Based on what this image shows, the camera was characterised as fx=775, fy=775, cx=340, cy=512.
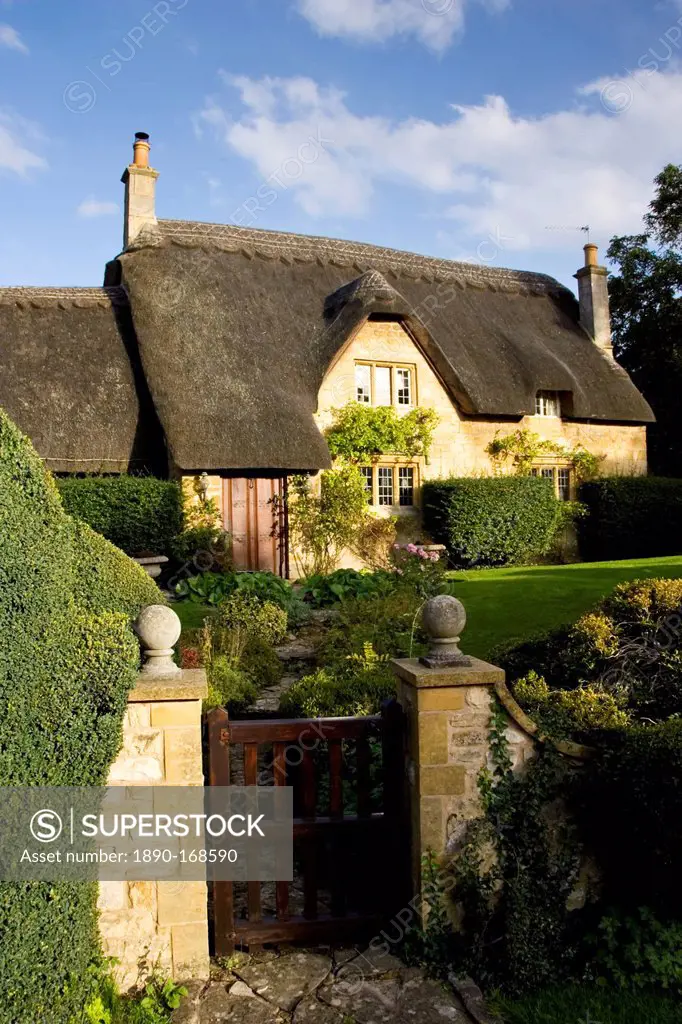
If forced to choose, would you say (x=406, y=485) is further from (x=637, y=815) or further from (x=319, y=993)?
(x=319, y=993)

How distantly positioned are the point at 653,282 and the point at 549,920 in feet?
81.5

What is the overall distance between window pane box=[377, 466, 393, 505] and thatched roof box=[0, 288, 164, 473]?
483 cm

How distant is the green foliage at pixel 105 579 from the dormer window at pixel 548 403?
51.0 ft

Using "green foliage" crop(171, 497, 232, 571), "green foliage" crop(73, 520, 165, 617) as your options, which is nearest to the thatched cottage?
"green foliage" crop(171, 497, 232, 571)

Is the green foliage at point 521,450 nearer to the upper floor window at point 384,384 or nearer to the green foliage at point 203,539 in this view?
the upper floor window at point 384,384

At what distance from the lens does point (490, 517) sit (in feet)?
54.0

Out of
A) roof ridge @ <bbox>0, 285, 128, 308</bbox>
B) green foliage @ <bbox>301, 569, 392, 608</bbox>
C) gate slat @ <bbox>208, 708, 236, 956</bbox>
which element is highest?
roof ridge @ <bbox>0, 285, 128, 308</bbox>

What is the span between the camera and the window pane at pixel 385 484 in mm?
17094

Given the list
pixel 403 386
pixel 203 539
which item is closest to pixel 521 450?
pixel 403 386

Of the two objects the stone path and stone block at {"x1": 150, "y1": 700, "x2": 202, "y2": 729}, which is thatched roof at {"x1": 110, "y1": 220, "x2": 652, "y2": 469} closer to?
stone block at {"x1": 150, "y1": 700, "x2": 202, "y2": 729}

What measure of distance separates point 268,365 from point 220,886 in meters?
13.1

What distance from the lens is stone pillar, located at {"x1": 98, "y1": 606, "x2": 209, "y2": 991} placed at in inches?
143

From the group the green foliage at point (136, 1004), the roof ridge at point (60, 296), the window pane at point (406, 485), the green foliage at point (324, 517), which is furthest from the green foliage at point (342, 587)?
the roof ridge at point (60, 296)

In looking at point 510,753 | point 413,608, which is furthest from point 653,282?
point 510,753
